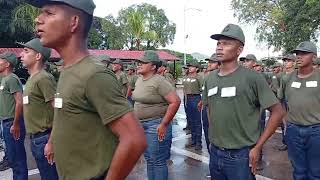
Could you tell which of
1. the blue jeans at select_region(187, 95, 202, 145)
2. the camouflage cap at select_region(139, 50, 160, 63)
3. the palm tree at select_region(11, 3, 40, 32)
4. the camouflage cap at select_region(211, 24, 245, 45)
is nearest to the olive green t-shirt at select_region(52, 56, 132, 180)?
the camouflage cap at select_region(211, 24, 245, 45)

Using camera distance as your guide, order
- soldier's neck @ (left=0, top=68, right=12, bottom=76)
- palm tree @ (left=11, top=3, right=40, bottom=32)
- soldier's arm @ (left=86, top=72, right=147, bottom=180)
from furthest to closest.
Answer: palm tree @ (left=11, top=3, right=40, bottom=32) → soldier's neck @ (left=0, top=68, right=12, bottom=76) → soldier's arm @ (left=86, top=72, right=147, bottom=180)

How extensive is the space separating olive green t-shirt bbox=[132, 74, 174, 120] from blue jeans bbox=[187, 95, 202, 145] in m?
3.65

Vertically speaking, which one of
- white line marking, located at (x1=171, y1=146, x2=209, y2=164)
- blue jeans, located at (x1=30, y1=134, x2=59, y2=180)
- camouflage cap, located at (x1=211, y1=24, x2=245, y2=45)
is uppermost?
camouflage cap, located at (x1=211, y1=24, x2=245, y2=45)

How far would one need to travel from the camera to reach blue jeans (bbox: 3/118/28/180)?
461 centimetres

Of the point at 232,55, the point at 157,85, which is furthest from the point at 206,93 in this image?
the point at 157,85

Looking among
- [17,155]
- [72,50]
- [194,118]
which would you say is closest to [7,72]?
[17,155]

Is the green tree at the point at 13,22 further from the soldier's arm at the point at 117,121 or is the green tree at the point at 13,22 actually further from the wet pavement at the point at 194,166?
the soldier's arm at the point at 117,121

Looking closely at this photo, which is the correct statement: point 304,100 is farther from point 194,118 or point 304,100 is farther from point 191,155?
point 194,118

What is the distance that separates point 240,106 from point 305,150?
6.03 feet

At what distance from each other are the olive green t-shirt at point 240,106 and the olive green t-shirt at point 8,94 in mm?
2958

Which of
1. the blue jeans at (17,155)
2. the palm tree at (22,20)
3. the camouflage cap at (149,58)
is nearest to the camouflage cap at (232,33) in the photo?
the camouflage cap at (149,58)

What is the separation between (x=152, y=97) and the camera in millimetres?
4496

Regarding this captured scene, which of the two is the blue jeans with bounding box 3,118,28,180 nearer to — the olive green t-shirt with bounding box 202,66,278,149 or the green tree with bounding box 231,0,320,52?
the olive green t-shirt with bounding box 202,66,278,149

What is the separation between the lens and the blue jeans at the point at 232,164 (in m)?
3.15
